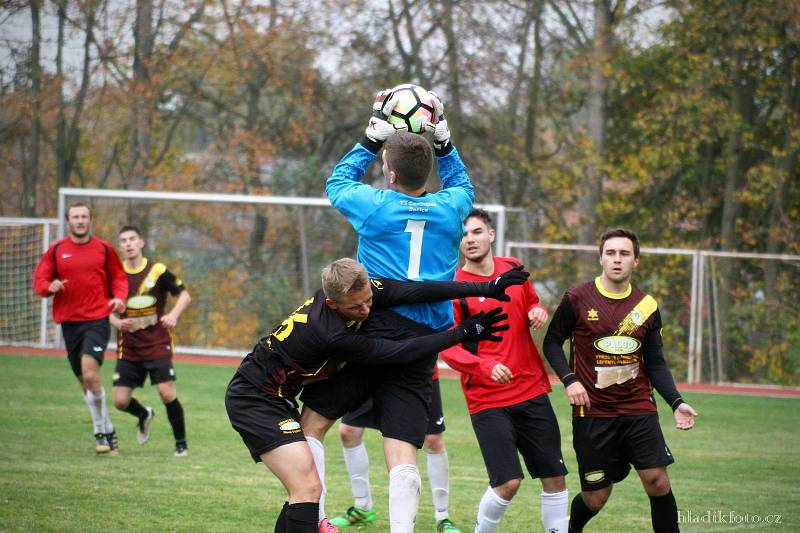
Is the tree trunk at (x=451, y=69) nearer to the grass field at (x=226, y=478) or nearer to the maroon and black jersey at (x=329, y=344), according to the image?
the grass field at (x=226, y=478)

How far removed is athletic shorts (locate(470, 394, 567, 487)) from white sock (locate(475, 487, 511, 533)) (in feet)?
0.25

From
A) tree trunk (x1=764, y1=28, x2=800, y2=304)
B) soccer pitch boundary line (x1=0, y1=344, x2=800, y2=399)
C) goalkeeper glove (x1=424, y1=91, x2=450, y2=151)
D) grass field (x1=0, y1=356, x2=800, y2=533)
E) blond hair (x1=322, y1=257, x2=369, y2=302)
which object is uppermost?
tree trunk (x1=764, y1=28, x2=800, y2=304)

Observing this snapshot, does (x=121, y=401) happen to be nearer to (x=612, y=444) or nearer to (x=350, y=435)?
(x=350, y=435)

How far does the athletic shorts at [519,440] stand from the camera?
5.54 metres

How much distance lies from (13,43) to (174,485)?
19.1m

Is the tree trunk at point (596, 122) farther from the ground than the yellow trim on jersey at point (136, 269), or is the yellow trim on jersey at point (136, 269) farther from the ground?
the tree trunk at point (596, 122)

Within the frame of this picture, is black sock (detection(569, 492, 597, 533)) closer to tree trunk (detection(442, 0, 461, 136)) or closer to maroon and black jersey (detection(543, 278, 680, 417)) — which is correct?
maroon and black jersey (detection(543, 278, 680, 417))

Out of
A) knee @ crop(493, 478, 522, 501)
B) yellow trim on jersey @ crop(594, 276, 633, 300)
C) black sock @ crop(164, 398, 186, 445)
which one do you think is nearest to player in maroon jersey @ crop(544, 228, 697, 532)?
yellow trim on jersey @ crop(594, 276, 633, 300)

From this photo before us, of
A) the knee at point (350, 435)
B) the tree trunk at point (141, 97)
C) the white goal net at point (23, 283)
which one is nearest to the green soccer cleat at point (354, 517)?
the knee at point (350, 435)

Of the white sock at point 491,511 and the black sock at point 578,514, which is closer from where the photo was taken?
the white sock at point 491,511

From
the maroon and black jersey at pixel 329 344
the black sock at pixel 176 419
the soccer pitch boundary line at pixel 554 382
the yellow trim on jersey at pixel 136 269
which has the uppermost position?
the yellow trim on jersey at pixel 136 269

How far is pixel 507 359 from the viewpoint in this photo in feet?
18.9

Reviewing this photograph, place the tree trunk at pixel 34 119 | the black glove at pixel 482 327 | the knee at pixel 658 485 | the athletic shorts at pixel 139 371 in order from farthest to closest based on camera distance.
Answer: the tree trunk at pixel 34 119 < the athletic shorts at pixel 139 371 < the knee at pixel 658 485 < the black glove at pixel 482 327

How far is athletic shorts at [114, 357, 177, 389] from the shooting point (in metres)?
9.05
